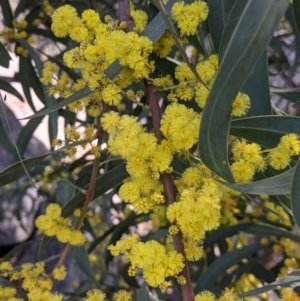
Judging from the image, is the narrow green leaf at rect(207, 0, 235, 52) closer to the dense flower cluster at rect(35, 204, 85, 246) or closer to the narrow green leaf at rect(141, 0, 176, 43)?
the narrow green leaf at rect(141, 0, 176, 43)

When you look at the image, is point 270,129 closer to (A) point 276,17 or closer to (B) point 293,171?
(B) point 293,171

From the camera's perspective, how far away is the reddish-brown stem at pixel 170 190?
66 cm

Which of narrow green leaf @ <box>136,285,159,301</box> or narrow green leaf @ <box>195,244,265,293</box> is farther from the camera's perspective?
narrow green leaf @ <box>195,244,265,293</box>

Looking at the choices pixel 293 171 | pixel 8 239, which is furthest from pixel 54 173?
pixel 293 171

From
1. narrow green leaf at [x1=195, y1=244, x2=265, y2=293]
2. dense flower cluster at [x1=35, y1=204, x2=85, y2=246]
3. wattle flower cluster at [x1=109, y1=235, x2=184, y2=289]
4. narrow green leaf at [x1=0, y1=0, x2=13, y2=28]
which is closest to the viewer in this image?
wattle flower cluster at [x1=109, y1=235, x2=184, y2=289]

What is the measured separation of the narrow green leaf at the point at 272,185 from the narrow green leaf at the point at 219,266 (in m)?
0.68

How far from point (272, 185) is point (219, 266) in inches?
28.4

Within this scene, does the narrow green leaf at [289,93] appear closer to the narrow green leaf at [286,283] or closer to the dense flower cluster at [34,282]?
the narrow green leaf at [286,283]

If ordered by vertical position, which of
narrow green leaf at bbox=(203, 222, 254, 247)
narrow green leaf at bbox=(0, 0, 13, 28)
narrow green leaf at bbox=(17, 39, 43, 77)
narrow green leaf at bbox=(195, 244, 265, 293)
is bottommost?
narrow green leaf at bbox=(195, 244, 265, 293)

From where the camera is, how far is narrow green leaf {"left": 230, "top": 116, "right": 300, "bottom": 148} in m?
0.72

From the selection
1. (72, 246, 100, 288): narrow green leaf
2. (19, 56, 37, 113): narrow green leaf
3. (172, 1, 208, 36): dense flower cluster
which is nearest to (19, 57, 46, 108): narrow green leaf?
(19, 56, 37, 113): narrow green leaf

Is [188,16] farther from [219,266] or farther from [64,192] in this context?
[219,266]

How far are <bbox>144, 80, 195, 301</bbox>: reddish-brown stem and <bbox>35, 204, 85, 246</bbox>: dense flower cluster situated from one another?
0.80 feet

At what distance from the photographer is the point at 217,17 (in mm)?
802
